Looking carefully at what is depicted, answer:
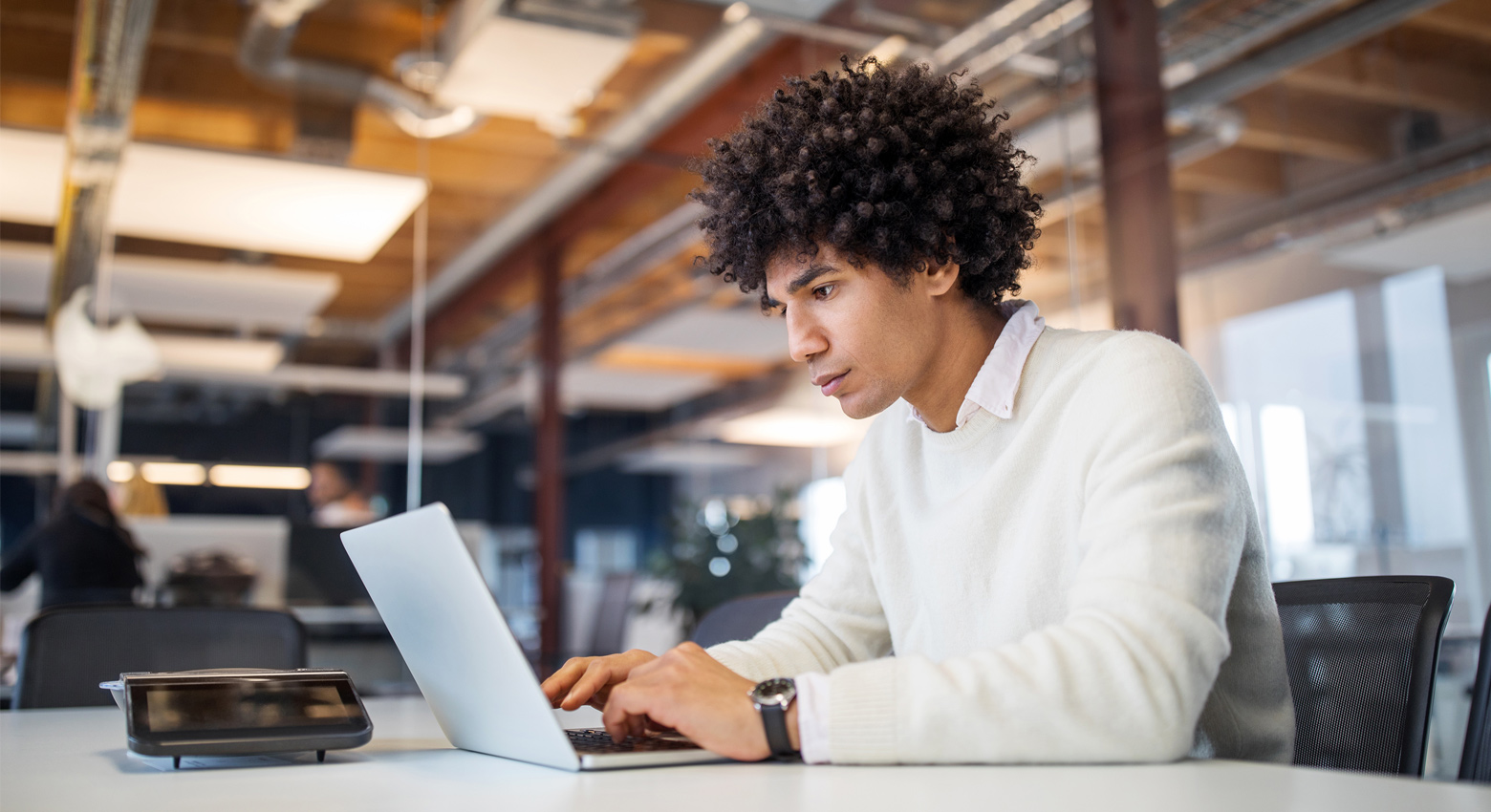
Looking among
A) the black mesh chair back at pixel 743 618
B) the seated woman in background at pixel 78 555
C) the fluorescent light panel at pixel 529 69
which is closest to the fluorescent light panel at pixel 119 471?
the seated woman in background at pixel 78 555

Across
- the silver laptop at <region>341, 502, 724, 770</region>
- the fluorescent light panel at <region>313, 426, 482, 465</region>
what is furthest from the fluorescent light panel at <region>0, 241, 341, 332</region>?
the silver laptop at <region>341, 502, 724, 770</region>

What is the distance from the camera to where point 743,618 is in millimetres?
1874

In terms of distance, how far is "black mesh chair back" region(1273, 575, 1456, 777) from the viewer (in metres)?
1.23

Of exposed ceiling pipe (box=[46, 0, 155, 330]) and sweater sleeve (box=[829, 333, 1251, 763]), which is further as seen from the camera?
exposed ceiling pipe (box=[46, 0, 155, 330])

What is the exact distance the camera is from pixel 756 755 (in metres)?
0.91

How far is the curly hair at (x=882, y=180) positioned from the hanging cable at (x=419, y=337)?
3.42m

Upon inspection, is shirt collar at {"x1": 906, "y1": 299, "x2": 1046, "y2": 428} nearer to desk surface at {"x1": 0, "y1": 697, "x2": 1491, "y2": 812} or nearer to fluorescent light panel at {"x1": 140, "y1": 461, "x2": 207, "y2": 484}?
desk surface at {"x1": 0, "y1": 697, "x2": 1491, "y2": 812}

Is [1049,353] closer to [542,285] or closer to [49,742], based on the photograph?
[49,742]

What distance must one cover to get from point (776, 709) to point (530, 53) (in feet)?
12.6

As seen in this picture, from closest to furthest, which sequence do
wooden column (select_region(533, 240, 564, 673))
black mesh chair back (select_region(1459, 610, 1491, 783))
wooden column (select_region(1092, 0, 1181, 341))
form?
black mesh chair back (select_region(1459, 610, 1491, 783))
wooden column (select_region(1092, 0, 1181, 341))
wooden column (select_region(533, 240, 564, 673))

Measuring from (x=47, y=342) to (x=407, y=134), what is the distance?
1.48m

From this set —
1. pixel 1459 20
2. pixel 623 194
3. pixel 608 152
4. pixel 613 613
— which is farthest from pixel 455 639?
pixel 613 613

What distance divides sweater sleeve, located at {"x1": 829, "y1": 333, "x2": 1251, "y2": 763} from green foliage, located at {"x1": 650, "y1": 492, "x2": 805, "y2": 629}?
3914mm

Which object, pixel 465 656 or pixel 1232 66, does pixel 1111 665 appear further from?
pixel 1232 66
